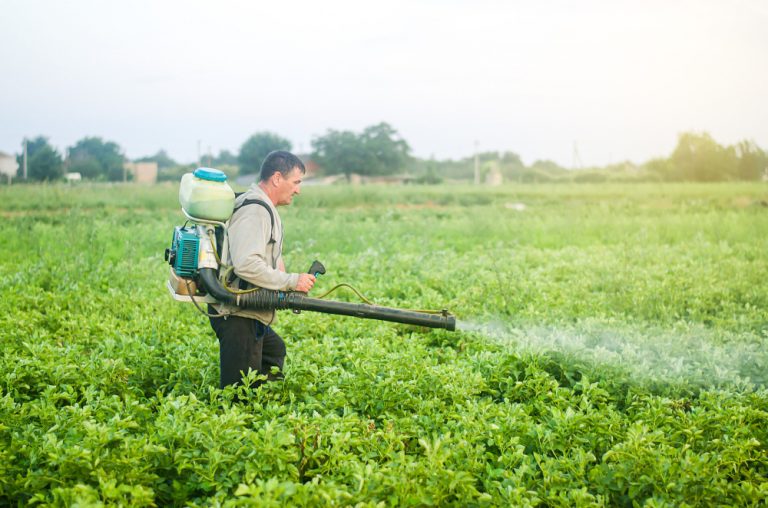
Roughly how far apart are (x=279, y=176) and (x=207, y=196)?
0.52m

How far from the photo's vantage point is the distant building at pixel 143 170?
104ft

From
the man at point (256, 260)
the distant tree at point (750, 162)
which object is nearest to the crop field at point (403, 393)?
the man at point (256, 260)

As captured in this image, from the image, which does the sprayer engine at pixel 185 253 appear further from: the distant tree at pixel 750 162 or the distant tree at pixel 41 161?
the distant tree at pixel 750 162

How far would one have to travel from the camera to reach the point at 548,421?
3.99 meters

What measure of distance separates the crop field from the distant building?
2303 centimetres

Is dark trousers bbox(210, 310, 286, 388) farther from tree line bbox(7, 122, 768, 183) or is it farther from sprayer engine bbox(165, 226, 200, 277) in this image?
tree line bbox(7, 122, 768, 183)

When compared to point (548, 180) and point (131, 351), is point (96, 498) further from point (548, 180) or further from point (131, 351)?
point (548, 180)

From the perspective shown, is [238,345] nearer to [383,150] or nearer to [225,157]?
[383,150]

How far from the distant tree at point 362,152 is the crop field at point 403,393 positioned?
33.4 m

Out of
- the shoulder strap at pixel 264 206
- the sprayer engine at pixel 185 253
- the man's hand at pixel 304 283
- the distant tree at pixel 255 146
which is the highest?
the distant tree at pixel 255 146

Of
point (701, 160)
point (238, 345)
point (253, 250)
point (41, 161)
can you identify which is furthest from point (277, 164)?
point (701, 160)

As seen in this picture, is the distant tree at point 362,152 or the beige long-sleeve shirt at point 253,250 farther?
the distant tree at point 362,152

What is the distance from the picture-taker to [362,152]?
1699 inches

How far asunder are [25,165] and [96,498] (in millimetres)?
23987
